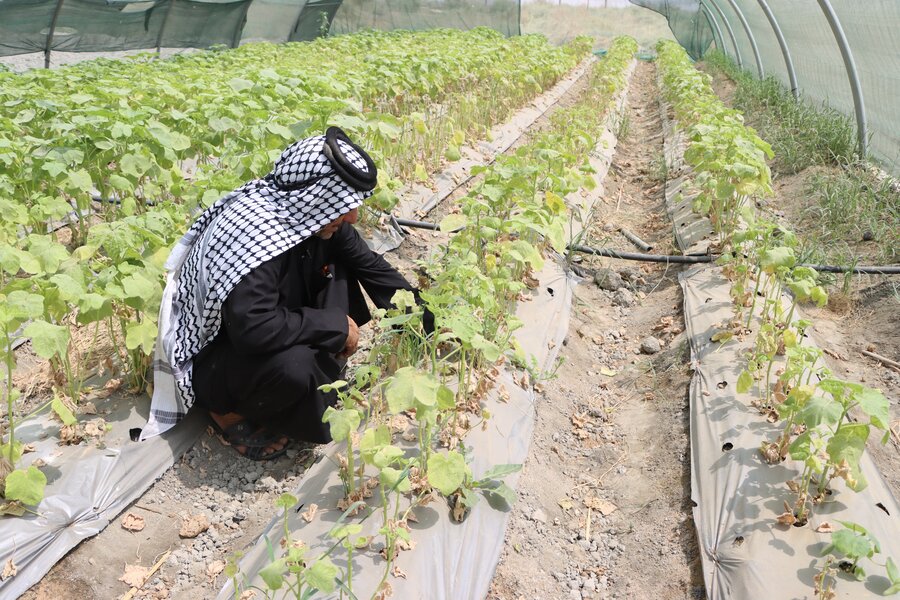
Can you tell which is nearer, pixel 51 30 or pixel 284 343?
pixel 284 343

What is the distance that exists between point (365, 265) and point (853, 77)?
531 centimetres

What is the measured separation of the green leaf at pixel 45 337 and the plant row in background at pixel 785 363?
2068 mm

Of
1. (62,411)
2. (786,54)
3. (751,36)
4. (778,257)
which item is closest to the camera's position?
(62,411)

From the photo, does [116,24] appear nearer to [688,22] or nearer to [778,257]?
[778,257]

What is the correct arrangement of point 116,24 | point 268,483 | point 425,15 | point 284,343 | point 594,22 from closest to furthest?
point 284,343, point 268,483, point 116,24, point 425,15, point 594,22

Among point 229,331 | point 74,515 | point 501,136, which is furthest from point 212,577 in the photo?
point 501,136

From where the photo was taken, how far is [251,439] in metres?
2.48

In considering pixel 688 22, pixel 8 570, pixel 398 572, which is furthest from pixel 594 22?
pixel 8 570

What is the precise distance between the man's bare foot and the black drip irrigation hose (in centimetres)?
197

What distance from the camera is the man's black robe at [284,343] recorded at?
7.27ft

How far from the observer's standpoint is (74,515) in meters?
2.10

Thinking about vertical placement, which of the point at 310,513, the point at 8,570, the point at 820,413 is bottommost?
the point at 8,570

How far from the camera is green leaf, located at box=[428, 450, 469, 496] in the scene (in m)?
1.85

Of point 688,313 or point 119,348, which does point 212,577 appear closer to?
point 119,348
